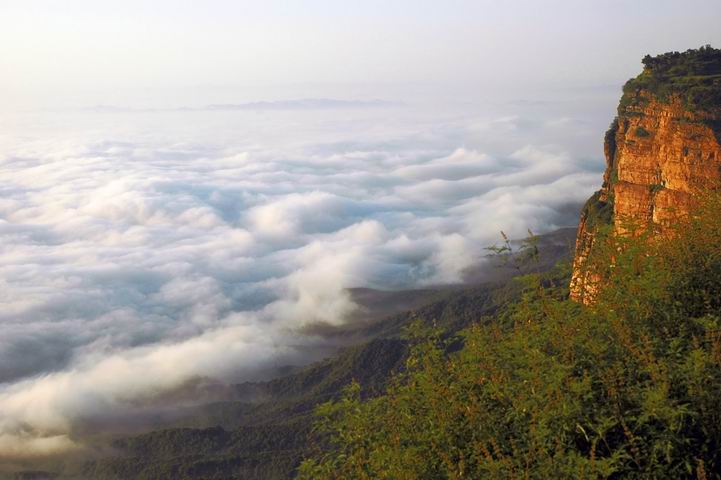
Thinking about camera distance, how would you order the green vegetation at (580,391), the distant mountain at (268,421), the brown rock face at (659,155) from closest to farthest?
the green vegetation at (580,391) → the brown rock face at (659,155) → the distant mountain at (268,421)

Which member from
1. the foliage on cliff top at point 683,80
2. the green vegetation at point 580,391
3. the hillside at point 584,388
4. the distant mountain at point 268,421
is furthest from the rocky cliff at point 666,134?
the green vegetation at point 580,391

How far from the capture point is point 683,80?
51.1m

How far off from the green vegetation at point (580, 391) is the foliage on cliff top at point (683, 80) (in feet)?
115

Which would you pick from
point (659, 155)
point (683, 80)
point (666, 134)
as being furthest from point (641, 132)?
→ point (683, 80)

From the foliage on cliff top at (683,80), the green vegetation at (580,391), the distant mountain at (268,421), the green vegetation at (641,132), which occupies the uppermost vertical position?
the foliage on cliff top at (683,80)

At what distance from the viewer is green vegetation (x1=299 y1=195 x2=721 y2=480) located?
11727mm

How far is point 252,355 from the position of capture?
14900 cm

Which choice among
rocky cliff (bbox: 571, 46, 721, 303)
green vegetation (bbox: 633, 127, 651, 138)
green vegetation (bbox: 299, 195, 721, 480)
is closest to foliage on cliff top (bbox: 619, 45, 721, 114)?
rocky cliff (bbox: 571, 46, 721, 303)

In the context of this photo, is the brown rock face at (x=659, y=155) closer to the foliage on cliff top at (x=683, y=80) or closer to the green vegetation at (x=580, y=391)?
the foliage on cliff top at (x=683, y=80)

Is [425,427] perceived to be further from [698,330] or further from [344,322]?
[344,322]

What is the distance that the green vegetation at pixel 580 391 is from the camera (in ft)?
38.5

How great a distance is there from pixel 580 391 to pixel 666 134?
42341 mm

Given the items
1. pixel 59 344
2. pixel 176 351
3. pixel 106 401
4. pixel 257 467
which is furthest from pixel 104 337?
pixel 257 467

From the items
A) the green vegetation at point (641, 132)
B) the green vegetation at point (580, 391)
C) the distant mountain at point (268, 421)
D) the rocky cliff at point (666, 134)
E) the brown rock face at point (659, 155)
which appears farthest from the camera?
the distant mountain at point (268, 421)
